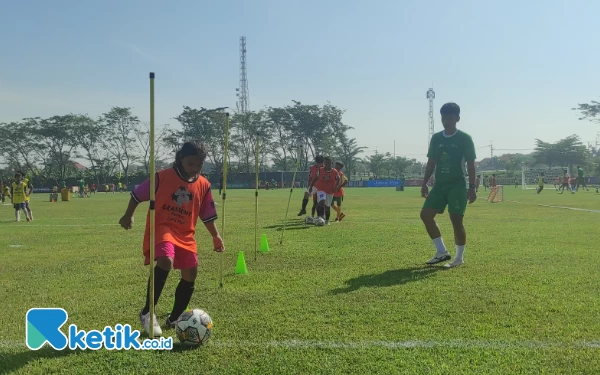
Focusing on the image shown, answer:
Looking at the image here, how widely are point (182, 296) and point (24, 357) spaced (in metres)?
1.27

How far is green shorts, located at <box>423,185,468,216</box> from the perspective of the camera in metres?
7.18

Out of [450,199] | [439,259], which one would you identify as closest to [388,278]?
[439,259]

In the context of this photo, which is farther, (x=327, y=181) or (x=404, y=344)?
(x=327, y=181)

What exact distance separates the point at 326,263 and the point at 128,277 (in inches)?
114

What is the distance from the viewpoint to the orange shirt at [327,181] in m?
14.1

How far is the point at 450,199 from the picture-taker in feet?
23.8

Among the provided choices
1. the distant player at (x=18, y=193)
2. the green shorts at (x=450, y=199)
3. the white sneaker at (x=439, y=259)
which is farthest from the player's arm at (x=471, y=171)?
the distant player at (x=18, y=193)

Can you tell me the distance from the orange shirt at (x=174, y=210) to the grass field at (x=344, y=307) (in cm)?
87

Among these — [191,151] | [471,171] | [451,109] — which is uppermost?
[451,109]

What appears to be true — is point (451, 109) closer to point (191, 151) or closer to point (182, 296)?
point (191, 151)

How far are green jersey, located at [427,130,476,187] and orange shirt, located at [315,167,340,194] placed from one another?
6778 mm

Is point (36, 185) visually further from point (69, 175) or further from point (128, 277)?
point (128, 277)

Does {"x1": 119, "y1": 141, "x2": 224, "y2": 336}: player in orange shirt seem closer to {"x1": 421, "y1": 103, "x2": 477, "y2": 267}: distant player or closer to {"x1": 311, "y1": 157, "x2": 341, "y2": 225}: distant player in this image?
{"x1": 421, "y1": 103, "x2": 477, "y2": 267}: distant player

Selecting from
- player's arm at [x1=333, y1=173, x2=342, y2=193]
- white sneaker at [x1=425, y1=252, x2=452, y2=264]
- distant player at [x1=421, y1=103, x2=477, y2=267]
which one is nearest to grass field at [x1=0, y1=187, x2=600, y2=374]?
white sneaker at [x1=425, y1=252, x2=452, y2=264]
